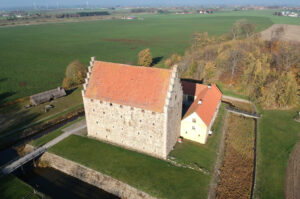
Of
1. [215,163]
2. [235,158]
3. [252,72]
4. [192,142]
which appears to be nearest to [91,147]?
[192,142]

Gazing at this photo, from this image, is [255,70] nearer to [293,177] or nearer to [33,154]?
[293,177]

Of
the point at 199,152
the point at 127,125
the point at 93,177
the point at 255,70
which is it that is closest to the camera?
the point at 93,177

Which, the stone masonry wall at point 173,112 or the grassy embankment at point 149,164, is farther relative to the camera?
the stone masonry wall at point 173,112

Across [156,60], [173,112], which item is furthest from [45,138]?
[156,60]

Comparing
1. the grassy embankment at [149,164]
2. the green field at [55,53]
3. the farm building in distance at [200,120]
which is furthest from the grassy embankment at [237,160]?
the green field at [55,53]

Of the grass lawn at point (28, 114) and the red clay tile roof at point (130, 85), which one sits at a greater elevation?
the red clay tile roof at point (130, 85)

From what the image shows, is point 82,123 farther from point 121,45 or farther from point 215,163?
point 121,45

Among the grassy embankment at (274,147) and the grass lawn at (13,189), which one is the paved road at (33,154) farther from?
the grassy embankment at (274,147)
